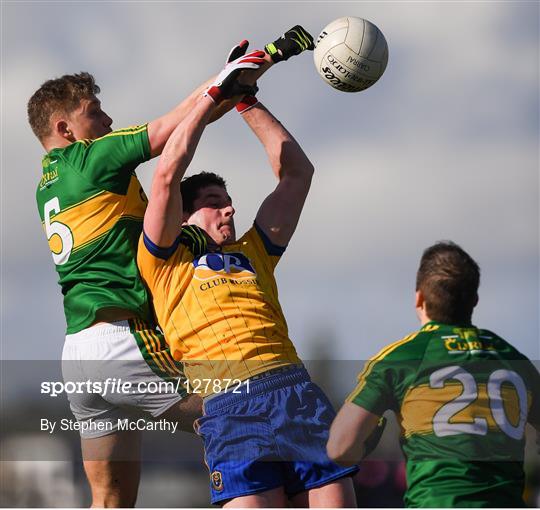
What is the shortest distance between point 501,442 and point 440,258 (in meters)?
0.93

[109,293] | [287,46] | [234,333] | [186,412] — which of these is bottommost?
[186,412]

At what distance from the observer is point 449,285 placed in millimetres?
5227

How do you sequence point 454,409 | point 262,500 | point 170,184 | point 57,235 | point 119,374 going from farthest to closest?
point 57,235 < point 119,374 < point 170,184 < point 262,500 < point 454,409

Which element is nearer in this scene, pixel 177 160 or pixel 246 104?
pixel 177 160

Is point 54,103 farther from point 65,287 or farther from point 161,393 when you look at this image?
point 161,393

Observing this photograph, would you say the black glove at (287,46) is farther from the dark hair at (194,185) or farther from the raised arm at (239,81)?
the dark hair at (194,185)

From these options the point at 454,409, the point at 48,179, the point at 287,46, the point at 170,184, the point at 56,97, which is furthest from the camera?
the point at 56,97

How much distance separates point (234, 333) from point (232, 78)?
1503 millimetres

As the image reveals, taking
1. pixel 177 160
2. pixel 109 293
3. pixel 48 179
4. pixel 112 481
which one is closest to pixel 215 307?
pixel 177 160

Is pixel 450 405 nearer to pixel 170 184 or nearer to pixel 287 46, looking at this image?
pixel 170 184

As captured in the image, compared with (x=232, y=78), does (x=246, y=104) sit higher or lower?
higher

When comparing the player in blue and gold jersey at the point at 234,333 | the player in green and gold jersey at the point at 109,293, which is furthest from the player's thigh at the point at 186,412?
the player in blue and gold jersey at the point at 234,333

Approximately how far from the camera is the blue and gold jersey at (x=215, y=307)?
608cm

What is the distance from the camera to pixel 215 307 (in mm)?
6176
